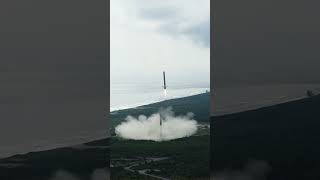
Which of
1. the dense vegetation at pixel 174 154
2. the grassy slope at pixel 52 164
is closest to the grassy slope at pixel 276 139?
the grassy slope at pixel 52 164

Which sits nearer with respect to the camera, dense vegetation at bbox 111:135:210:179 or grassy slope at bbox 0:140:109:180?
grassy slope at bbox 0:140:109:180

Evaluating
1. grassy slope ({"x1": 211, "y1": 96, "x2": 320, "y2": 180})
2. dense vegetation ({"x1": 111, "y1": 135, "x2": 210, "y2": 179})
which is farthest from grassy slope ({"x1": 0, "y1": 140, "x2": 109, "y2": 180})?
dense vegetation ({"x1": 111, "y1": 135, "x2": 210, "y2": 179})

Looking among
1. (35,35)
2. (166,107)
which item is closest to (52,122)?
(35,35)

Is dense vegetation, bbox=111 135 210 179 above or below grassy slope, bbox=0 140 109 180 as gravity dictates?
below

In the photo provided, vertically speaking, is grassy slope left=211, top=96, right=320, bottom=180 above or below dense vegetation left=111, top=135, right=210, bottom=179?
above

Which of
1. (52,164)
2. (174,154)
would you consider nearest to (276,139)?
(52,164)

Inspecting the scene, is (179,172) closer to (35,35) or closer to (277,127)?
(277,127)

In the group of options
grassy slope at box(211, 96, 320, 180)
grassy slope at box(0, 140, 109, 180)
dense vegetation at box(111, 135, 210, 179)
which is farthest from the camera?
dense vegetation at box(111, 135, 210, 179)

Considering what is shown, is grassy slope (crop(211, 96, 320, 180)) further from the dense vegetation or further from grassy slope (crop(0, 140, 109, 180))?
the dense vegetation

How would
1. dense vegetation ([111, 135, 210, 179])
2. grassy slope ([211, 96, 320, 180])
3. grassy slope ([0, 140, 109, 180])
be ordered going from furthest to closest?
dense vegetation ([111, 135, 210, 179]) < grassy slope ([211, 96, 320, 180]) < grassy slope ([0, 140, 109, 180])
